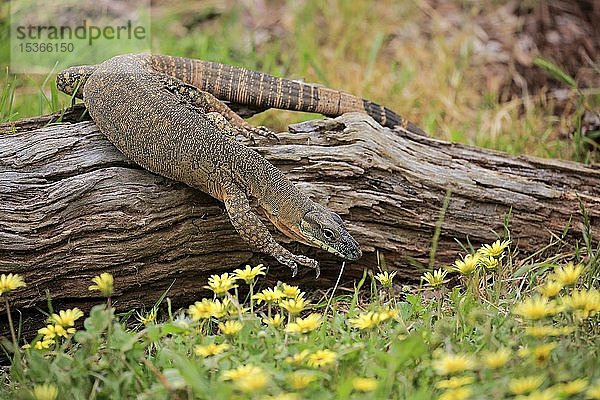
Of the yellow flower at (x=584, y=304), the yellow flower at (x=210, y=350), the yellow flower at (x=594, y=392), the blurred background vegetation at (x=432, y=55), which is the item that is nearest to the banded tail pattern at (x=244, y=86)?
the blurred background vegetation at (x=432, y=55)

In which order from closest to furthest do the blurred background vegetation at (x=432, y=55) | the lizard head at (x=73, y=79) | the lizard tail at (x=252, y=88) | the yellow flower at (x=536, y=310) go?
the yellow flower at (x=536, y=310), the lizard head at (x=73, y=79), the lizard tail at (x=252, y=88), the blurred background vegetation at (x=432, y=55)

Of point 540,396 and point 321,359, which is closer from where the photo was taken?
point 540,396

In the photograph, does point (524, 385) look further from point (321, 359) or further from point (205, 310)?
point (205, 310)

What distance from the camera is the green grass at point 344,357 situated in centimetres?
283

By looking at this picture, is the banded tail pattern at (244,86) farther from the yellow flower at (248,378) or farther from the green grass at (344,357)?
the yellow flower at (248,378)

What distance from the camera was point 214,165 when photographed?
14.8ft

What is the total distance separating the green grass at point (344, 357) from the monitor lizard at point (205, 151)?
80 centimetres

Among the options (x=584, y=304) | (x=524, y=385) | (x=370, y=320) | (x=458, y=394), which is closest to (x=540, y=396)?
(x=524, y=385)

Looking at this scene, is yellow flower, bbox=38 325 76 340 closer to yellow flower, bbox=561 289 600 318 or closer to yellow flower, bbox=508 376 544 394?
yellow flower, bbox=508 376 544 394

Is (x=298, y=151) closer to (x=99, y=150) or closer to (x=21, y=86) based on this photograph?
(x=99, y=150)

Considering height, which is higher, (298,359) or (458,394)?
(458,394)

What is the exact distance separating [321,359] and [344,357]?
13 cm

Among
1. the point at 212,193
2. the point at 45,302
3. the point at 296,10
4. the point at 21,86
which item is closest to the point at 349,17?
the point at 296,10

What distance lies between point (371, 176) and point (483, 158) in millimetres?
1023
